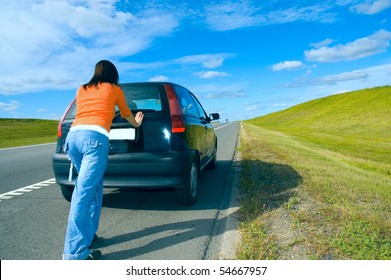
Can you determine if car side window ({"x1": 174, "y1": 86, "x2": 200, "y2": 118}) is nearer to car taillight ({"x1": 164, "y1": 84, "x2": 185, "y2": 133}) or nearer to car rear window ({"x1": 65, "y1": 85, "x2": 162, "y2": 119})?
car taillight ({"x1": 164, "y1": 84, "x2": 185, "y2": 133})

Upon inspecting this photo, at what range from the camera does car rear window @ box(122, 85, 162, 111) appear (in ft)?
15.5

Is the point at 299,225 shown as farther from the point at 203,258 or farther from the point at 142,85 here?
the point at 142,85

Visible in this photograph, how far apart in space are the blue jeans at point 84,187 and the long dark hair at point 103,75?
51 centimetres

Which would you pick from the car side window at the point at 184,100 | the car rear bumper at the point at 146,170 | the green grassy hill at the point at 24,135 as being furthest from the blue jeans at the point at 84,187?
the green grassy hill at the point at 24,135

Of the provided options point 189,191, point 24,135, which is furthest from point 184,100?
point 24,135

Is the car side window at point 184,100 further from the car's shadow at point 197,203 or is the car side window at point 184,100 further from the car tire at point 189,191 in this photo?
the car's shadow at point 197,203

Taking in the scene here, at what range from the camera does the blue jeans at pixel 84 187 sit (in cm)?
307

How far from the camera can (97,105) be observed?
316 centimetres

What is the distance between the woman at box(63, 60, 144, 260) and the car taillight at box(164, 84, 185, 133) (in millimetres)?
1355

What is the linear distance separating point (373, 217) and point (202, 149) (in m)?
2.92

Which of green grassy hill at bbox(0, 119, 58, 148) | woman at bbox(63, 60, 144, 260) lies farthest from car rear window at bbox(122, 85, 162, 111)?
green grassy hill at bbox(0, 119, 58, 148)

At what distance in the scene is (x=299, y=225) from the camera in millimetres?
3848
